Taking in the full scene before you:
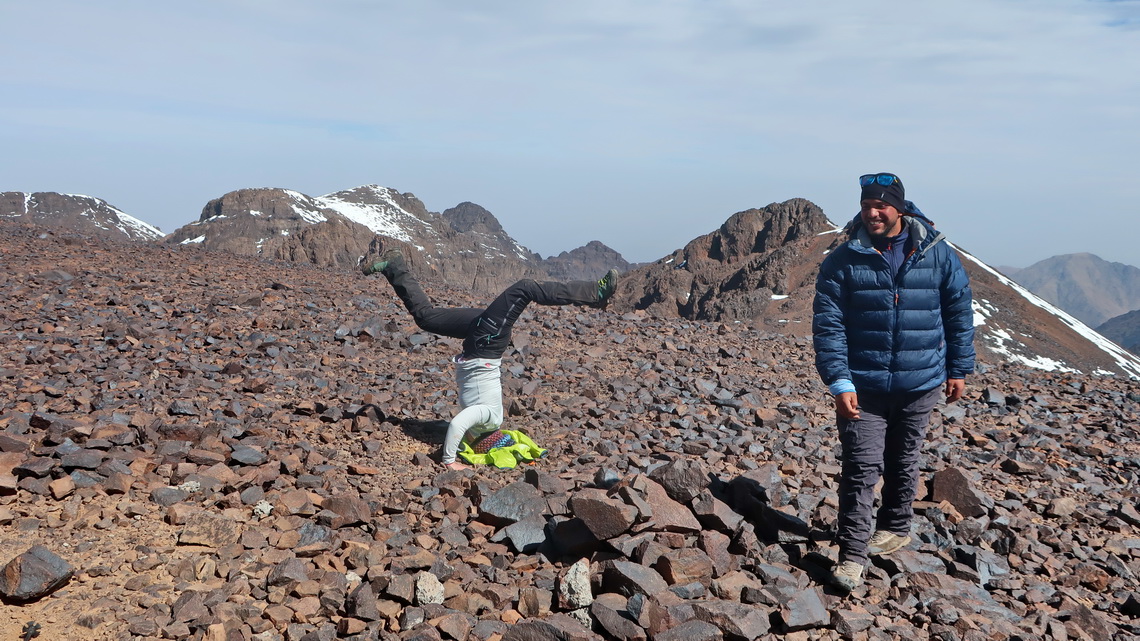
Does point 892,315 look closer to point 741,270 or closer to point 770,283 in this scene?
point 770,283

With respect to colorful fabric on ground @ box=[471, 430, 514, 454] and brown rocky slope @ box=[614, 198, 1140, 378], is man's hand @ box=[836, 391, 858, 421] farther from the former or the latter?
brown rocky slope @ box=[614, 198, 1140, 378]

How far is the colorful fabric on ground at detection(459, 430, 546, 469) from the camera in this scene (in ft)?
23.4

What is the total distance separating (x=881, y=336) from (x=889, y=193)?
3.03ft

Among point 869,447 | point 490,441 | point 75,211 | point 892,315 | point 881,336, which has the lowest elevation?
point 490,441

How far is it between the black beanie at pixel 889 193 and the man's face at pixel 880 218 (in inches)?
0.9

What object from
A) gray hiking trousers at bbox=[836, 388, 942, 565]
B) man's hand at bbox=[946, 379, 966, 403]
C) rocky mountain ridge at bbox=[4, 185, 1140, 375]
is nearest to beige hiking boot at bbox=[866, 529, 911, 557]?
gray hiking trousers at bbox=[836, 388, 942, 565]

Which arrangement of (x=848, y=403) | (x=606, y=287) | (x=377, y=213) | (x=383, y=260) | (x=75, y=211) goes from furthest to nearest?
(x=377, y=213) → (x=75, y=211) → (x=383, y=260) → (x=606, y=287) → (x=848, y=403)

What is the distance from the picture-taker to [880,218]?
4.86 meters

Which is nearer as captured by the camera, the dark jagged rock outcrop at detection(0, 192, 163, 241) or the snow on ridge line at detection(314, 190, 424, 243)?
Result: the dark jagged rock outcrop at detection(0, 192, 163, 241)

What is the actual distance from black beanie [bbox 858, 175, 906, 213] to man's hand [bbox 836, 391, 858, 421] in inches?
48.9

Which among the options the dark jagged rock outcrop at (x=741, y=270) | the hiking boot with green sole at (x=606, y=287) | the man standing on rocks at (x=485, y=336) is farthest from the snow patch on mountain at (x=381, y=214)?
the hiking boot with green sole at (x=606, y=287)

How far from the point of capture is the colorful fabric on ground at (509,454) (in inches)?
281

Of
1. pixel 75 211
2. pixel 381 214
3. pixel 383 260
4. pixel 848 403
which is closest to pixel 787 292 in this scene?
pixel 383 260

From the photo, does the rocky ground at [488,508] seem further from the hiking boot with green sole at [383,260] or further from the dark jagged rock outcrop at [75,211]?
the dark jagged rock outcrop at [75,211]
